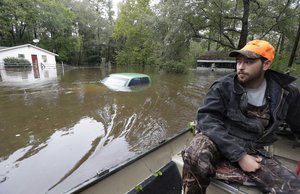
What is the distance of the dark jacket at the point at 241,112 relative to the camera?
154 cm

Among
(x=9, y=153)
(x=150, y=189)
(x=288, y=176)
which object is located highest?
(x=288, y=176)

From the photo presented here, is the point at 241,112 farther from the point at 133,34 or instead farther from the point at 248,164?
the point at 133,34

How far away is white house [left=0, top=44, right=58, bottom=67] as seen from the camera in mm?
21064

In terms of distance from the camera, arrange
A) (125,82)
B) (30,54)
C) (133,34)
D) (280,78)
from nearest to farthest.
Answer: (280,78), (125,82), (30,54), (133,34)

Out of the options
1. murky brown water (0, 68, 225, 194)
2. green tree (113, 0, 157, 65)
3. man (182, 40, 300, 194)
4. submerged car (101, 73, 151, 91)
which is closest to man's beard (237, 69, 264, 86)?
man (182, 40, 300, 194)

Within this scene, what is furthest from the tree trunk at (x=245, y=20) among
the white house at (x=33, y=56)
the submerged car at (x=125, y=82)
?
the white house at (x=33, y=56)

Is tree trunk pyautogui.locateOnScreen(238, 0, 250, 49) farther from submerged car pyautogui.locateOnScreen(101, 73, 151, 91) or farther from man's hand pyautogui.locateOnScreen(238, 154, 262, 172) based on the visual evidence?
man's hand pyautogui.locateOnScreen(238, 154, 262, 172)

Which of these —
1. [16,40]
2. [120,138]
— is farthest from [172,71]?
[16,40]

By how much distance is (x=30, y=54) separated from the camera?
23.3 m

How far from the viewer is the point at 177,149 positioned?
292 centimetres

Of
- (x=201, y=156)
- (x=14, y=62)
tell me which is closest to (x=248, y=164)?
(x=201, y=156)

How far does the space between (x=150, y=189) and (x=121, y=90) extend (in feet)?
28.7

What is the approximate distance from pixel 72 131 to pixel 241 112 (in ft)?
16.9

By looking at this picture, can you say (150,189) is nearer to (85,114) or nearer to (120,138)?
(120,138)
